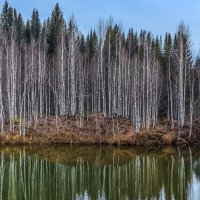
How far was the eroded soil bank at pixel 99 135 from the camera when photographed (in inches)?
1252

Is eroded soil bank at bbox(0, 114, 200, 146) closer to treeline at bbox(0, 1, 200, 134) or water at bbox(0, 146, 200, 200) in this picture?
treeline at bbox(0, 1, 200, 134)

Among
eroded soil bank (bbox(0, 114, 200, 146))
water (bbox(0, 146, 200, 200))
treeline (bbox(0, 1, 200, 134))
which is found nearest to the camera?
water (bbox(0, 146, 200, 200))

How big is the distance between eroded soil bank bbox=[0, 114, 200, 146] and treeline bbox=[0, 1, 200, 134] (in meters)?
0.89

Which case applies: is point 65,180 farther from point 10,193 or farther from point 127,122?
point 127,122

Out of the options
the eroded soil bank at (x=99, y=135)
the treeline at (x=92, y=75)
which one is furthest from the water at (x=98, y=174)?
the treeline at (x=92, y=75)

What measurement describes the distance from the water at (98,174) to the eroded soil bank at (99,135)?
4458 mm

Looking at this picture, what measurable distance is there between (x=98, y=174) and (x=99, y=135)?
48.7 ft

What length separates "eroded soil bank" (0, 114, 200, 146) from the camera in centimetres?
3180

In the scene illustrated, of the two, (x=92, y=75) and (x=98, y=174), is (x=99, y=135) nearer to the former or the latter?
(x=98, y=174)

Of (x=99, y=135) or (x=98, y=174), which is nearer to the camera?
(x=98, y=174)

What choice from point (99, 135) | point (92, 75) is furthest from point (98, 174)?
point (92, 75)

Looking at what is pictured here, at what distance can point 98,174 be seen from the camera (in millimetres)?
17547

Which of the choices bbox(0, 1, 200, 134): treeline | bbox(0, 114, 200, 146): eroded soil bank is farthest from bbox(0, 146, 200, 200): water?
bbox(0, 1, 200, 134): treeline

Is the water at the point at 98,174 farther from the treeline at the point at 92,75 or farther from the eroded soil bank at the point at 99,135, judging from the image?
the treeline at the point at 92,75
